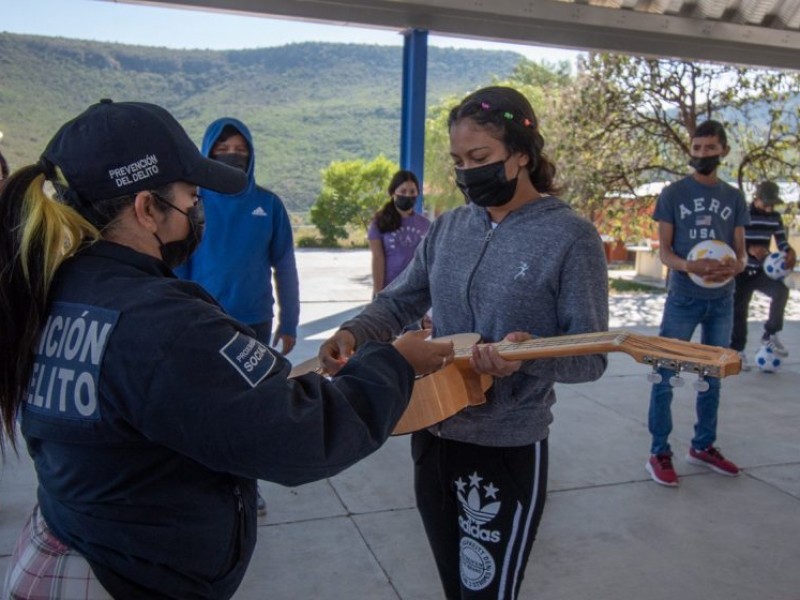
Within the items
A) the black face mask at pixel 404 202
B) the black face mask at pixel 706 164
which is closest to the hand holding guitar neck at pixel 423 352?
the black face mask at pixel 706 164

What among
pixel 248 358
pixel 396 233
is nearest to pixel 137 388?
pixel 248 358

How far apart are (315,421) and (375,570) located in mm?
2289

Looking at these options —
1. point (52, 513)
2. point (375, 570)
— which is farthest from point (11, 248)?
point (375, 570)

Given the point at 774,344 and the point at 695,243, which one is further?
the point at 774,344

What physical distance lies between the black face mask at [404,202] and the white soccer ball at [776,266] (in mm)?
3424

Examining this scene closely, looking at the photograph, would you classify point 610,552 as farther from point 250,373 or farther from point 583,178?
point 583,178

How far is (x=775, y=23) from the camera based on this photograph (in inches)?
242

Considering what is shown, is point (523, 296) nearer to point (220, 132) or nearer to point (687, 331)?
point (220, 132)

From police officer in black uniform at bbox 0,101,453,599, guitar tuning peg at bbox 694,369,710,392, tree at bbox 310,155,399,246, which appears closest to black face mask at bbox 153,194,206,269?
police officer in black uniform at bbox 0,101,453,599

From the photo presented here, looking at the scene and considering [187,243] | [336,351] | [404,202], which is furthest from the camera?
[404,202]

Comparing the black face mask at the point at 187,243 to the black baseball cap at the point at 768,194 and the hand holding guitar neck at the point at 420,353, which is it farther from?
the black baseball cap at the point at 768,194

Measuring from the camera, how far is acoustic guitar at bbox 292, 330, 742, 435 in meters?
1.78

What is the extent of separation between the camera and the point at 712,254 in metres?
4.04

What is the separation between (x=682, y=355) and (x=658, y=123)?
39.0 feet
